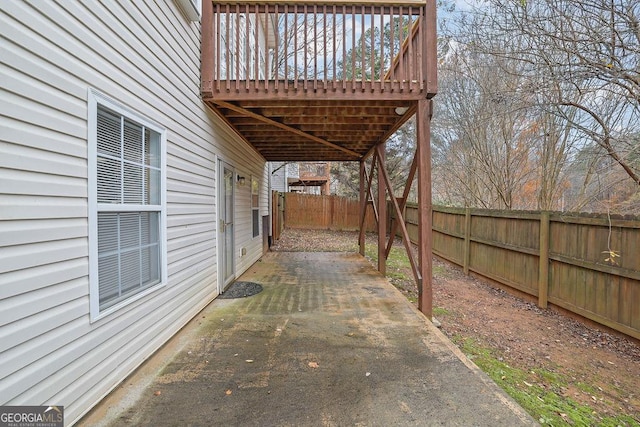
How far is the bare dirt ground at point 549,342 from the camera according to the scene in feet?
9.83

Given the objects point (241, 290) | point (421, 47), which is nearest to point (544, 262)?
point (421, 47)

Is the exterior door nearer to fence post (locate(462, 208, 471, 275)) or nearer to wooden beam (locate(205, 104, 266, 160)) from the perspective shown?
wooden beam (locate(205, 104, 266, 160))

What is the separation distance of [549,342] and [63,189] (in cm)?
500

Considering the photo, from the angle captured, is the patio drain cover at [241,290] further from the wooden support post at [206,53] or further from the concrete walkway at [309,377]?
the wooden support post at [206,53]

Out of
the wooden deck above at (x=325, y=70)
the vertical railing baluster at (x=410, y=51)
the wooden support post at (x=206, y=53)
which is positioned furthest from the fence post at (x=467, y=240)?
the wooden support post at (x=206, y=53)

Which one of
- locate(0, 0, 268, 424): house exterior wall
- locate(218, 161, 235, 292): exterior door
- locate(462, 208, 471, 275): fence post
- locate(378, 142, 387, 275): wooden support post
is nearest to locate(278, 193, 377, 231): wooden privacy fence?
locate(462, 208, 471, 275): fence post

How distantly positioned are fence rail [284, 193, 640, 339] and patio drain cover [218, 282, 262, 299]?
A: 438cm

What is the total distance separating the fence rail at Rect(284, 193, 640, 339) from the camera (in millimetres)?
3809

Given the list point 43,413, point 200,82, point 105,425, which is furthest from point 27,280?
point 200,82

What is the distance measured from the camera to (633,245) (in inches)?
147

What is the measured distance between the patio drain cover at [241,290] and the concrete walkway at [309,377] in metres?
0.57

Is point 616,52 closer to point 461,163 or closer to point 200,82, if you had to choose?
point 200,82

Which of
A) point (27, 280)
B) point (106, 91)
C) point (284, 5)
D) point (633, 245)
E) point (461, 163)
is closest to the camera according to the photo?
point (27, 280)

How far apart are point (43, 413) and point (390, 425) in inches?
74.4
